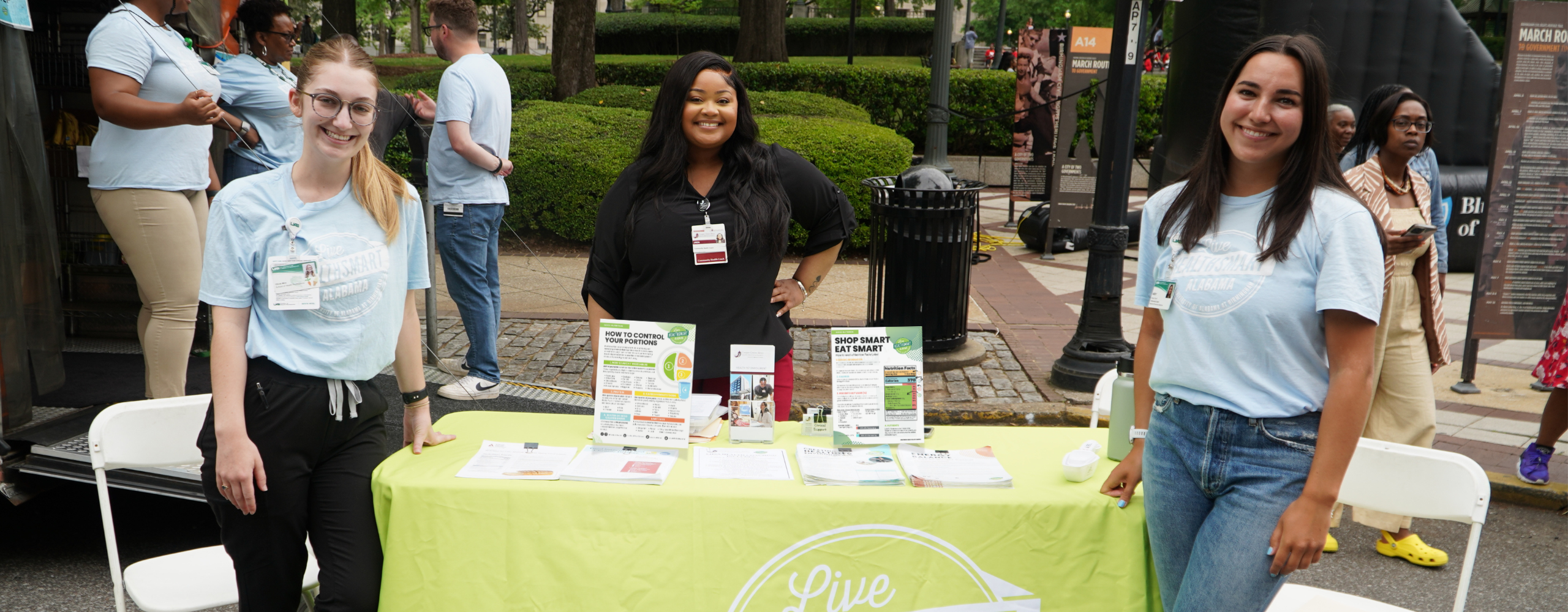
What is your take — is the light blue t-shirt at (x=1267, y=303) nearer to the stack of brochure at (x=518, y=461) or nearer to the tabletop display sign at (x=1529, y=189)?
the stack of brochure at (x=518, y=461)

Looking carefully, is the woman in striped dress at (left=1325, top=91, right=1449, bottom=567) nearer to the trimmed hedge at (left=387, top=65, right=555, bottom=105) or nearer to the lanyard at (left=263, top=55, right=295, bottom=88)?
the lanyard at (left=263, top=55, right=295, bottom=88)

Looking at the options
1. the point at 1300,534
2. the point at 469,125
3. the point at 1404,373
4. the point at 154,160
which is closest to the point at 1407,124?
the point at 1404,373

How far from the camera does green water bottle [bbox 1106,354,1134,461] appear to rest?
2.71 metres

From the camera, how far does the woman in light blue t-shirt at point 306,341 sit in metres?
2.20

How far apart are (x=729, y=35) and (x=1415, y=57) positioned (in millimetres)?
21189

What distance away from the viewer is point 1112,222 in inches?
230

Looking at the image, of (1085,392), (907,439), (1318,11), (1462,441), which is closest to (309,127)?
(907,439)

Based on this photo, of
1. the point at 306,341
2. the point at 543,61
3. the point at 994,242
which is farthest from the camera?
the point at 543,61

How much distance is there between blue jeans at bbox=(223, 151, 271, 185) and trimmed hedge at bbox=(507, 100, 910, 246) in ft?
15.0

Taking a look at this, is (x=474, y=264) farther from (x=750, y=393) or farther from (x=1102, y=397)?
(x=1102, y=397)

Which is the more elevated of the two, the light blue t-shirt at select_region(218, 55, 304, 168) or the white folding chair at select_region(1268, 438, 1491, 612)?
the light blue t-shirt at select_region(218, 55, 304, 168)

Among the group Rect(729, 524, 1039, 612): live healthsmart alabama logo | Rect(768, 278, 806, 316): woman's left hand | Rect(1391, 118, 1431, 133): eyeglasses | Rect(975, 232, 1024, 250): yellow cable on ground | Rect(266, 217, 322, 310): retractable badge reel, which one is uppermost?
Rect(1391, 118, 1431, 133): eyeglasses

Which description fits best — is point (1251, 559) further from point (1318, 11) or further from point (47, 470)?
point (1318, 11)

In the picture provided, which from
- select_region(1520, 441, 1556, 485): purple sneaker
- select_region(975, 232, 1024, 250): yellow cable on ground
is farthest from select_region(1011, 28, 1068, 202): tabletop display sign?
select_region(1520, 441, 1556, 485): purple sneaker
